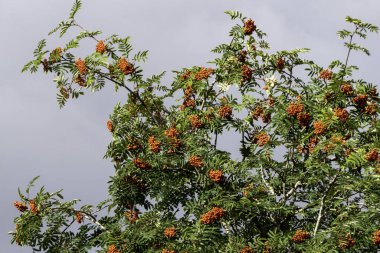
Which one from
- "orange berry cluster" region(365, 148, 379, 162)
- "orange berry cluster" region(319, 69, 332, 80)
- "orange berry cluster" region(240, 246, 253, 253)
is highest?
"orange berry cluster" region(319, 69, 332, 80)

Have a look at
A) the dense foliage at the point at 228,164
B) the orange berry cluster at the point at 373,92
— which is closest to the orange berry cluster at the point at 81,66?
the dense foliage at the point at 228,164

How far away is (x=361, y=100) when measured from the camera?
13.3m

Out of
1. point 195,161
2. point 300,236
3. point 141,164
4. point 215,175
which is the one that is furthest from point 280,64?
point 300,236

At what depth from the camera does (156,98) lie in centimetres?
1559

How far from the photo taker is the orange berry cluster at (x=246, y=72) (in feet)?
47.1

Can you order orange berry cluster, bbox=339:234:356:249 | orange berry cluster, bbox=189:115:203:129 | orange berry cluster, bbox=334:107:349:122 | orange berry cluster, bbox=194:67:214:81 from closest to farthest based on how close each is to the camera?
orange berry cluster, bbox=339:234:356:249, orange berry cluster, bbox=334:107:349:122, orange berry cluster, bbox=189:115:203:129, orange berry cluster, bbox=194:67:214:81

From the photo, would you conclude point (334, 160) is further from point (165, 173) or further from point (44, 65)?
point (44, 65)

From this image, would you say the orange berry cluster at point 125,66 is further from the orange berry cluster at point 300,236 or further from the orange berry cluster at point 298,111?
the orange berry cluster at point 300,236

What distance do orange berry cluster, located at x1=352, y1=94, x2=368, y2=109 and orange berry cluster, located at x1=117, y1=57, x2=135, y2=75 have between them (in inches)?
164

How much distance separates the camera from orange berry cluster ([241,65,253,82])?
1437 centimetres

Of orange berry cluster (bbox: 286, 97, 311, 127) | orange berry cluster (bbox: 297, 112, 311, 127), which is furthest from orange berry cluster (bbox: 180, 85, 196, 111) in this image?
orange berry cluster (bbox: 297, 112, 311, 127)

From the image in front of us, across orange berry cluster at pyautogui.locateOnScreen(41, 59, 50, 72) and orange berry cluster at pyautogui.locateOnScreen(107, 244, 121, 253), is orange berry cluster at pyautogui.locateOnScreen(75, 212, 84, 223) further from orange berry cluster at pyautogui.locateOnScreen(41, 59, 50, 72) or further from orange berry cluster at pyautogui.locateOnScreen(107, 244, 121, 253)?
orange berry cluster at pyautogui.locateOnScreen(41, 59, 50, 72)

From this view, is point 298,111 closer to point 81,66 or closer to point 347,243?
point 347,243

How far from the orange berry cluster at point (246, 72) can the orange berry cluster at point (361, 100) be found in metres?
2.12
